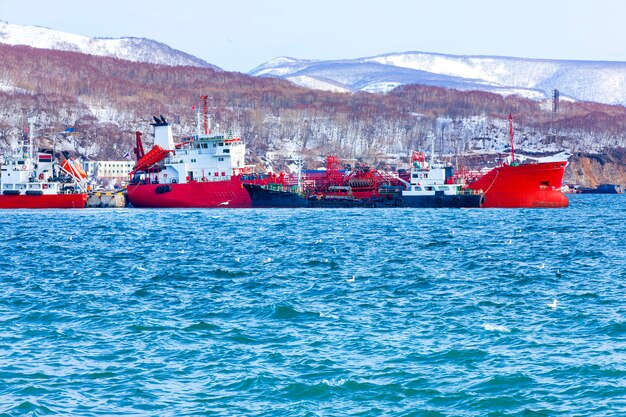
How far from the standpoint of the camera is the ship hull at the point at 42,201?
95938mm

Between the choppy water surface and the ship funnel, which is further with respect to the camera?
the ship funnel

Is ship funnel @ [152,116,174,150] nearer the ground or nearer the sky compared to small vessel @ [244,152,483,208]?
nearer the sky

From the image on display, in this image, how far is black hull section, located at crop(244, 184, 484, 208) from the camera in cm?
9162

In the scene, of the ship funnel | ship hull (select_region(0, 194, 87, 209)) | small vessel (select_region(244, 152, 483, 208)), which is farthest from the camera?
the ship funnel

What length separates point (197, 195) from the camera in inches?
3784

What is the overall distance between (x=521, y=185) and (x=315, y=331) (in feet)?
231

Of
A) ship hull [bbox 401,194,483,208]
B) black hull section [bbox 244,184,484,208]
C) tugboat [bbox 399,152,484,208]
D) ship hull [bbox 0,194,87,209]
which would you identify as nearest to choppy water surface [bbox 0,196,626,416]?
ship hull [bbox 401,194,483,208]

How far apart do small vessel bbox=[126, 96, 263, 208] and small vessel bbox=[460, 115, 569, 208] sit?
23356mm

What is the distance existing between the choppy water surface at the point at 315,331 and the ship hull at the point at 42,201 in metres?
53.2

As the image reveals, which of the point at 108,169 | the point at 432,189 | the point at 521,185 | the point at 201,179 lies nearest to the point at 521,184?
the point at 521,185

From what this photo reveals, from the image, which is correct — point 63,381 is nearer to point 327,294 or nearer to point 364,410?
point 364,410

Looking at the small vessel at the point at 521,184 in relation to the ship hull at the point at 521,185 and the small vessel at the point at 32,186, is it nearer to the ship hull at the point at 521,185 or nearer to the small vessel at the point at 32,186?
the ship hull at the point at 521,185

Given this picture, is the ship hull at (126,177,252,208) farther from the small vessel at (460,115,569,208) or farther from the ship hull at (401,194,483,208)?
the small vessel at (460,115,569,208)

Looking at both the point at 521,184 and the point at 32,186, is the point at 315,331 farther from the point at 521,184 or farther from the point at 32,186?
the point at 32,186
